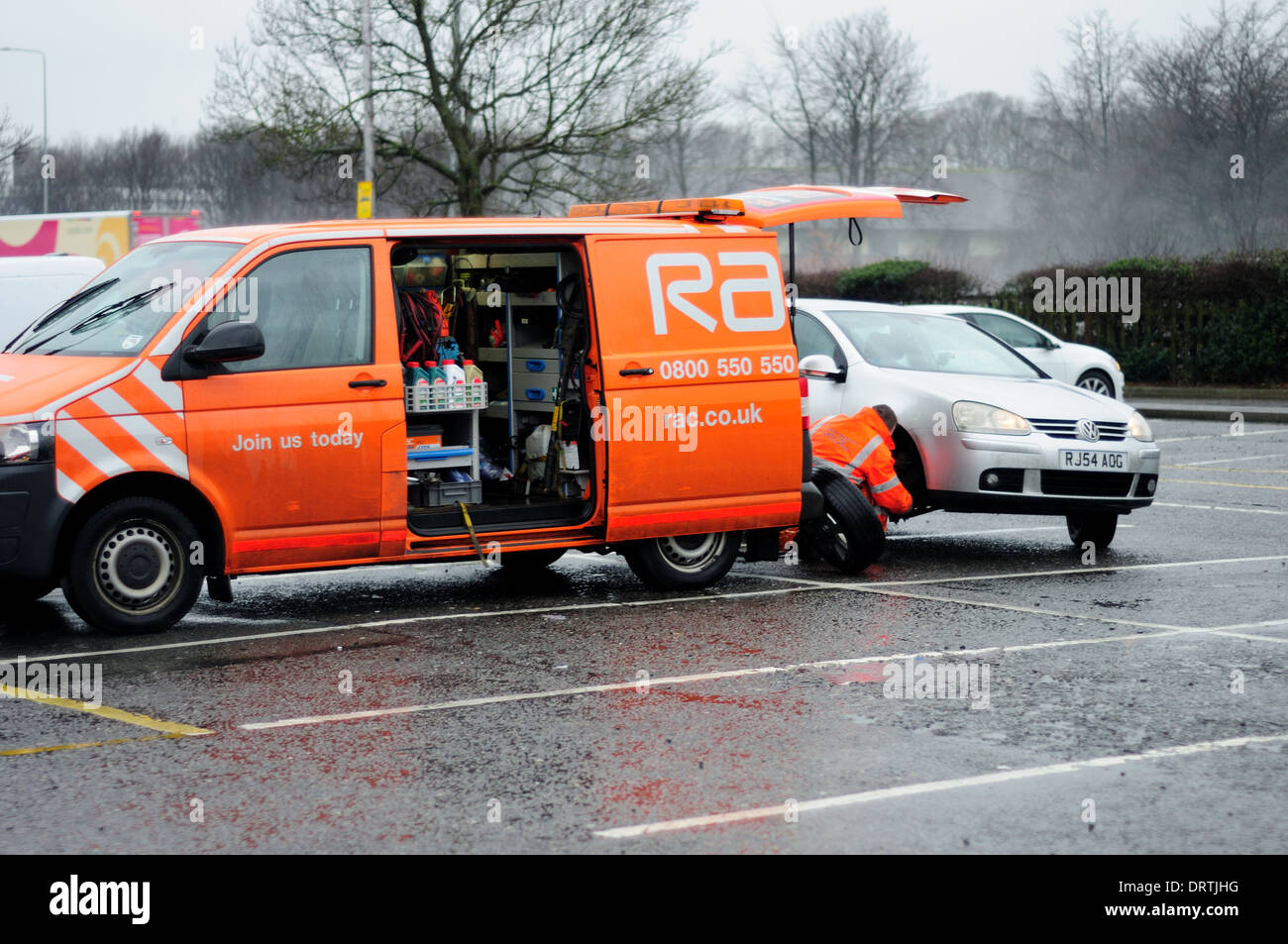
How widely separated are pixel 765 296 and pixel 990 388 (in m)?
2.46

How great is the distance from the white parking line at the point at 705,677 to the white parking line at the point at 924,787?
5.74 feet

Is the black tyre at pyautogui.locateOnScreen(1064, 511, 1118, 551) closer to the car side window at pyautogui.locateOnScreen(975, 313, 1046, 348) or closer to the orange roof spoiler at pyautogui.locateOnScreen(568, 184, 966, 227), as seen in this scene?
the orange roof spoiler at pyautogui.locateOnScreen(568, 184, 966, 227)

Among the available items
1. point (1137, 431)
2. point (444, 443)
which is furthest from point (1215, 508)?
point (444, 443)

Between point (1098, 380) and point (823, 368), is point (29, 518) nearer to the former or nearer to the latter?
point (823, 368)

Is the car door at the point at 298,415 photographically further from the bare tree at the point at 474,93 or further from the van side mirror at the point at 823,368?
the bare tree at the point at 474,93

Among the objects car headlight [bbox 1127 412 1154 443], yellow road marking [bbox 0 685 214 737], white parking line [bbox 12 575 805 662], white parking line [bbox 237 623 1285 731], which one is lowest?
white parking line [bbox 237 623 1285 731]

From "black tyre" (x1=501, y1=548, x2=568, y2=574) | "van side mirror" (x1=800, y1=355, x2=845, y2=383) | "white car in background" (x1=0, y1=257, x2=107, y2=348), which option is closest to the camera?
"black tyre" (x1=501, y1=548, x2=568, y2=574)

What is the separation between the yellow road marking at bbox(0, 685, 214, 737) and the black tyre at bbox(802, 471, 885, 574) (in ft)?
15.7

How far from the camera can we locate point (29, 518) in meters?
7.54

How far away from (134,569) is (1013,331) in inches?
691

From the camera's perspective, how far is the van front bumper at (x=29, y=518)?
7508mm

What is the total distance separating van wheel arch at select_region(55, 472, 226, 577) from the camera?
307 inches

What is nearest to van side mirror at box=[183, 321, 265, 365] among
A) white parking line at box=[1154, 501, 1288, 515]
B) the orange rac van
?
the orange rac van
